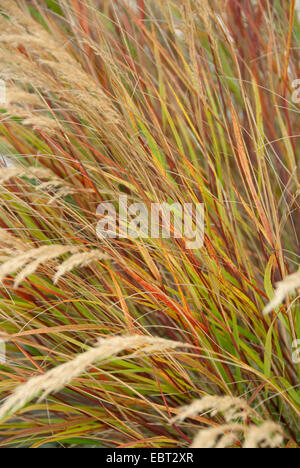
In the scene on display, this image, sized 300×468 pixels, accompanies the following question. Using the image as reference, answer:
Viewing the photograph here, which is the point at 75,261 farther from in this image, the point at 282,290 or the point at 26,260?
the point at 282,290

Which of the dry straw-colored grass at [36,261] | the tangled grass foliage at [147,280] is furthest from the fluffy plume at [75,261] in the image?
the tangled grass foliage at [147,280]

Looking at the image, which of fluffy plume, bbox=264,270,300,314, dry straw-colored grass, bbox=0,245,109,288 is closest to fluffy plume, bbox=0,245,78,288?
dry straw-colored grass, bbox=0,245,109,288

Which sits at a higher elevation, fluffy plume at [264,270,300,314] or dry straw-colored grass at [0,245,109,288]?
dry straw-colored grass at [0,245,109,288]

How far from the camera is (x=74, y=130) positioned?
40.7 inches

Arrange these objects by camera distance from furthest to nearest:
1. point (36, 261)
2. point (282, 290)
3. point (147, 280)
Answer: point (147, 280), point (36, 261), point (282, 290)

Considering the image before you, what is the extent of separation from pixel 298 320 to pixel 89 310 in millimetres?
452

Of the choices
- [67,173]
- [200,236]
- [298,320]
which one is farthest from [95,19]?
[298,320]

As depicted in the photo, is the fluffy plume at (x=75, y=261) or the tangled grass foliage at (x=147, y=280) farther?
the tangled grass foliage at (x=147, y=280)

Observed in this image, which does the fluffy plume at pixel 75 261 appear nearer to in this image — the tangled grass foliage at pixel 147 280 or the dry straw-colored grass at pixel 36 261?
the dry straw-colored grass at pixel 36 261

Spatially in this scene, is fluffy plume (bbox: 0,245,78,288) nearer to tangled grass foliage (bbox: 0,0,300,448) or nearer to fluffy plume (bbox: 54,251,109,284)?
fluffy plume (bbox: 54,251,109,284)

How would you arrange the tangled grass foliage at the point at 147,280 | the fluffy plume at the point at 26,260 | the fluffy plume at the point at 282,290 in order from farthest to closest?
the tangled grass foliage at the point at 147,280 < the fluffy plume at the point at 26,260 < the fluffy plume at the point at 282,290

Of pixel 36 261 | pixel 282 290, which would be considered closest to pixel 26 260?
pixel 36 261

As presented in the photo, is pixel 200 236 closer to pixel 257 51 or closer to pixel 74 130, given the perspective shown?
pixel 74 130

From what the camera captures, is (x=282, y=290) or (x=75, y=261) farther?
(x=75, y=261)
